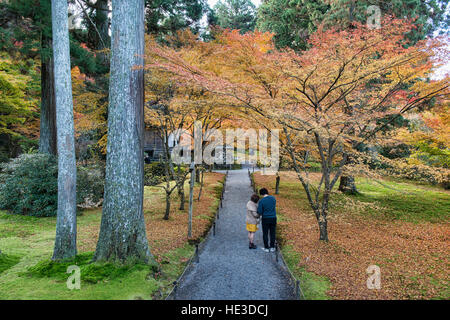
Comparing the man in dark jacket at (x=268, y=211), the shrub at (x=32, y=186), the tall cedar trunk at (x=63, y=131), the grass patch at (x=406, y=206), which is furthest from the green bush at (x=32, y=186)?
the grass patch at (x=406, y=206)

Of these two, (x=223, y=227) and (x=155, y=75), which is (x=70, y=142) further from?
(x=223, y=227)

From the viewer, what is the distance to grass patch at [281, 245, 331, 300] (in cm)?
419

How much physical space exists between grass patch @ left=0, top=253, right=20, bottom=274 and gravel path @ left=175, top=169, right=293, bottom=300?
11.2 feet

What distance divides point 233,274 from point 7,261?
4.55 m

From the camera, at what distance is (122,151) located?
4.54 m

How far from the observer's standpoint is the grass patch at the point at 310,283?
4.19 meters

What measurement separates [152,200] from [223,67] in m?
7.58

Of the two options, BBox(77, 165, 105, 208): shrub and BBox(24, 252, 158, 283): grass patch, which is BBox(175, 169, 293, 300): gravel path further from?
BBox(77, 165, 105, 208): shrub

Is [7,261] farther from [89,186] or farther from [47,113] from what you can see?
[47,113]

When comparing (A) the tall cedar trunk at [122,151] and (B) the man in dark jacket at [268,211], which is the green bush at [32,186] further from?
(B) the man in dark jacket at [268,211]

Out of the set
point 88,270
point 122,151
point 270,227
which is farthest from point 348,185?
point 88,270

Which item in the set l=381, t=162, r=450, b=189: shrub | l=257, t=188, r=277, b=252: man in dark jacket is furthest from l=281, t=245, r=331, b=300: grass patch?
l=381, t=162, r=450, b=189: shrub

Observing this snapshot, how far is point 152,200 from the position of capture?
41.2ft

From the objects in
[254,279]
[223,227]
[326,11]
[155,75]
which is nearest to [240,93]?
[155,75]
